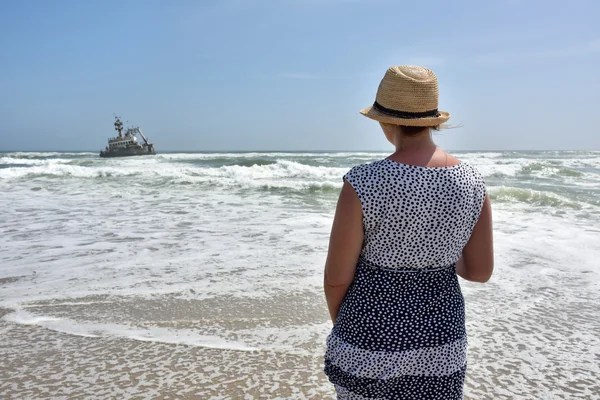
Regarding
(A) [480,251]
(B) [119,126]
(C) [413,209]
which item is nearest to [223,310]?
(A) [480,251]

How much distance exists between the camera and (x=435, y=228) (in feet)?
4.61

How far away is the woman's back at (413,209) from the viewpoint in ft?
4.37

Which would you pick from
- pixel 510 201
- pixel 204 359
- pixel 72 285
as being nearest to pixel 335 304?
pixel 204 359

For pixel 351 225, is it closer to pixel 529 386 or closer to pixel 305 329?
pixel 529 386

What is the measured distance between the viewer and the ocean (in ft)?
9.70

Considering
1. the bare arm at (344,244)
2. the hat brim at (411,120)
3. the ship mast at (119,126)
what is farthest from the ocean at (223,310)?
the ship mast at (119,126)

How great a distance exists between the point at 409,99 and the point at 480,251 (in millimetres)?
582

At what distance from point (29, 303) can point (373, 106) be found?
4024mm

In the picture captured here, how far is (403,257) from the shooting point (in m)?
1.41

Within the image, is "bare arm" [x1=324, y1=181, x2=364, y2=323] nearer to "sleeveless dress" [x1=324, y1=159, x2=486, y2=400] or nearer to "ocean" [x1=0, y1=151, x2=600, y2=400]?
"sleeveless dress" [x1=324, y1=159, x2=486, y2=400]

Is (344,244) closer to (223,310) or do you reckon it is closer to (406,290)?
(406,290)

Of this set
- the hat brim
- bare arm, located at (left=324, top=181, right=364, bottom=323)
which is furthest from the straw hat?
bare arm, located at (left=324, top=181, right=364, bottom=323)

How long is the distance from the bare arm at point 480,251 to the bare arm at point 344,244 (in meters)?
0.45

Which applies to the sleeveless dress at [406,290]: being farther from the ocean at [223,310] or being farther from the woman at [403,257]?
the ocean at [223,310]
